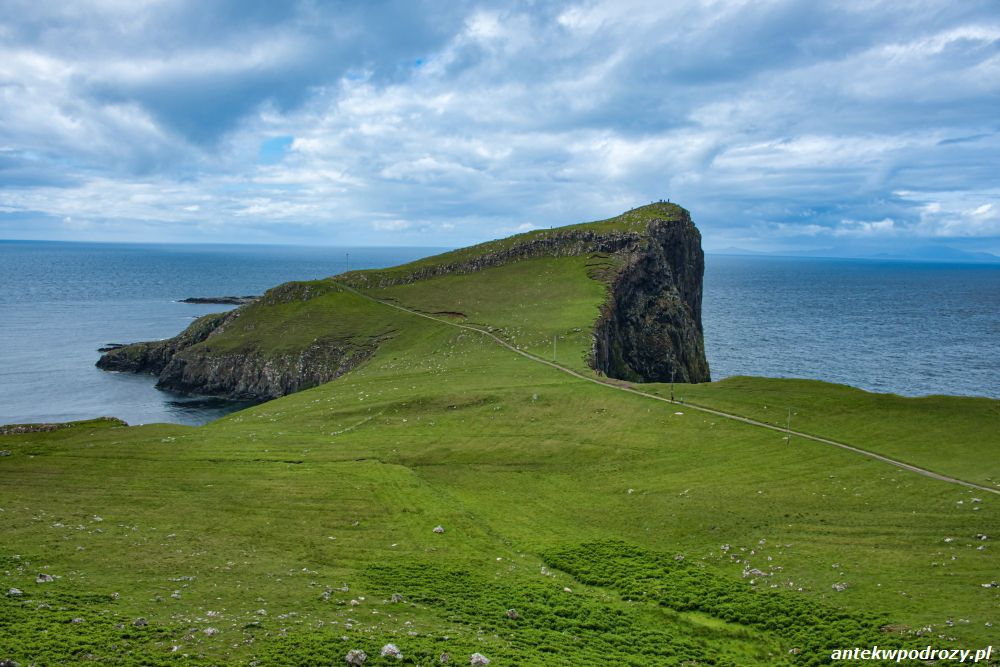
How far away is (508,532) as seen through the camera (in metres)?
39.6

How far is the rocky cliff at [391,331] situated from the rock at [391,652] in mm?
73245

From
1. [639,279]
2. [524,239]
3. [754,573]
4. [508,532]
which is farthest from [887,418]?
[524,239]

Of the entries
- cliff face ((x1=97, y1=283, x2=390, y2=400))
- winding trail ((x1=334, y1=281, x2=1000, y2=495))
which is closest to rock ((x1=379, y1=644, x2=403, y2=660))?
winding trail ((x1=334, y1=281, x2=1000, y2=495))

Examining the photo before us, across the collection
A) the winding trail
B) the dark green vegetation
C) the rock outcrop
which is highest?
the rock outcrop

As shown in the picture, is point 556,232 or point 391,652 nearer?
point 391,652

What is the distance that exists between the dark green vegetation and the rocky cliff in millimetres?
38450

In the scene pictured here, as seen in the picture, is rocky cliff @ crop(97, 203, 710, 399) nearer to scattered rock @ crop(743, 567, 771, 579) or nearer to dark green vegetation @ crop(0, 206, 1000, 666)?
dark green vegetation @ crop(0, 206, 1000, 666)

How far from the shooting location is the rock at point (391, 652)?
22.4 metres

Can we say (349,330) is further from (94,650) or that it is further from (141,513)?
(94,650)

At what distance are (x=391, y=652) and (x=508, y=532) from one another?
1764 centimetres

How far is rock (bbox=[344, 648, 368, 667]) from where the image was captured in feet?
72.0

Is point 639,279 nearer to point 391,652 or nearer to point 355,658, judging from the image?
point 391,652

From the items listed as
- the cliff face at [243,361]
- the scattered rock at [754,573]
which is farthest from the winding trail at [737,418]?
the cliff face at [243,361]

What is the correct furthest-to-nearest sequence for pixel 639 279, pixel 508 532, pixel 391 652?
pixel 639 279, pixel 508 532, pixel 391 652
